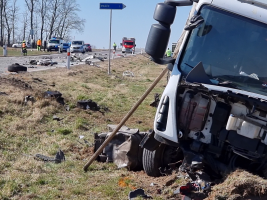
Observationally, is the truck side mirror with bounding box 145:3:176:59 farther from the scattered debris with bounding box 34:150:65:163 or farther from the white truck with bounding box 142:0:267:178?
the scattered debris with bounding box 34:150:65:163

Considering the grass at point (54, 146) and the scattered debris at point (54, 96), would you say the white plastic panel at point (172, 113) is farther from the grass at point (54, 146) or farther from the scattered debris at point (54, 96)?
the scattered debris at point (54, 96)

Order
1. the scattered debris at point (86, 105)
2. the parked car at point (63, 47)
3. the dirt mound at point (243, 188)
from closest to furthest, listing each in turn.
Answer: the dirt mound at point (243, 188) → the scattered debris at point (86, 105) → the parked car at point (63, 47)

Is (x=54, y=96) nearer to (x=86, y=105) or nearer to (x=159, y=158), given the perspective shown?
(x=86, y=105)

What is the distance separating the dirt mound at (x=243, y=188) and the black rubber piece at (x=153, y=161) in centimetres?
139

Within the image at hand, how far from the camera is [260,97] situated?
4.57 metres

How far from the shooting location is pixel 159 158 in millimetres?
5812

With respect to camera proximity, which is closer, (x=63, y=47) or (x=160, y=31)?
(x=160, y=31)

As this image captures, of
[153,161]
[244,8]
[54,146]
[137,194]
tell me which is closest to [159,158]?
[153,161]

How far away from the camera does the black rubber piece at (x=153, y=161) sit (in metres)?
5.74

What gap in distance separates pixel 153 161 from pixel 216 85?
158 centimetres

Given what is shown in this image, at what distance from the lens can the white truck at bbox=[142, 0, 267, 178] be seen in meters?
4.55

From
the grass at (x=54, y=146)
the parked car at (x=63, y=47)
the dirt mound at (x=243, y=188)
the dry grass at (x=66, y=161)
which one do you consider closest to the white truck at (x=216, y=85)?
the dirt mound at (x=243, y=188)

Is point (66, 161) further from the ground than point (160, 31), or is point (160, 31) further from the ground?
point (160, 31)

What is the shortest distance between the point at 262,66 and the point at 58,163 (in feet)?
11.4
